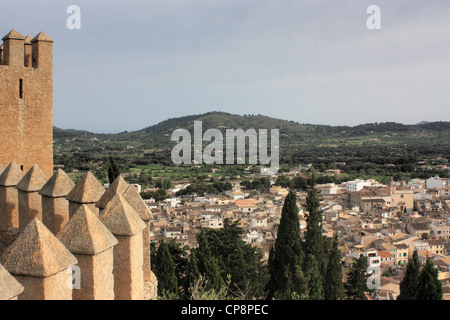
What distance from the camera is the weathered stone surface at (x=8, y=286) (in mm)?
3430

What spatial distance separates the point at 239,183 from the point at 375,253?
3941cm

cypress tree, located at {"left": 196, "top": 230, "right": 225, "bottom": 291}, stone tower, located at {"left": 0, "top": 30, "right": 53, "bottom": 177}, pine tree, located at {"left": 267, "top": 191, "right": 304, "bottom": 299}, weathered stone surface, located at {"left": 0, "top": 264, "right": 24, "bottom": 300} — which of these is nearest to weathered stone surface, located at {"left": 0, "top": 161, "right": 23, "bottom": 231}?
stone tower, located at {"left": 0, "top": 30, "right": 53, "bottom": 177}

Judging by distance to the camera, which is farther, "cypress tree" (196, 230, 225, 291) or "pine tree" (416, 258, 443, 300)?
"pine tree" (416, 258, 443, 300)

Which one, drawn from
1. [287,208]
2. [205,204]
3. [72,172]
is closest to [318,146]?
Result: [205,204]

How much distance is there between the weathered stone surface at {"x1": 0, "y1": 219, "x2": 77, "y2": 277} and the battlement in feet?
18.4

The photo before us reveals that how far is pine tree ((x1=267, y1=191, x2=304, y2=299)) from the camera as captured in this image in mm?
17234

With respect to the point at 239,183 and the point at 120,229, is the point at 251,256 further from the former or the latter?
the point at 239,183

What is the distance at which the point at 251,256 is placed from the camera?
14.8 meters

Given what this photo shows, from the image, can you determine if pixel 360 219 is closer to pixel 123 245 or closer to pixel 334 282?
pixel 334 282

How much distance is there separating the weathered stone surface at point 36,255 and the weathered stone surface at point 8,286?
0.83 ft

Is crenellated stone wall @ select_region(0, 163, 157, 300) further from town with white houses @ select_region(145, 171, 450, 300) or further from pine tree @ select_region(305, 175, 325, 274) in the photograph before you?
town with white houses @ select_region(145, 171, 450, 300)

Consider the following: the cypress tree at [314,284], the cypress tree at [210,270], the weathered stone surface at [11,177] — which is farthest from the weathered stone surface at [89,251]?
the cypress tree at [314,284]

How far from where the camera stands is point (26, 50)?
8.73 meters

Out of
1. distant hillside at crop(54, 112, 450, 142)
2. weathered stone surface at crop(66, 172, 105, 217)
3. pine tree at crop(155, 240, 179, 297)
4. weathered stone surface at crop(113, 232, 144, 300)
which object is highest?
distant hillside at crop(54, 112, 450, 142)
